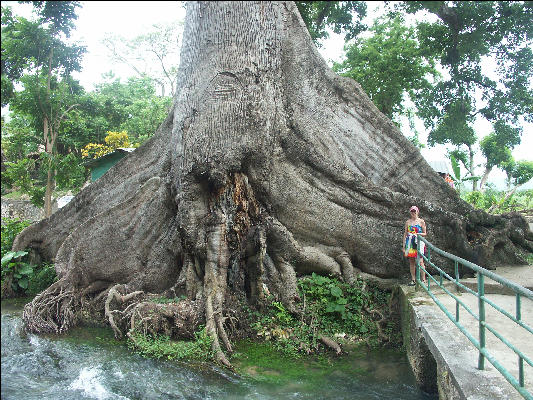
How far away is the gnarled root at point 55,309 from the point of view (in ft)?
16.9

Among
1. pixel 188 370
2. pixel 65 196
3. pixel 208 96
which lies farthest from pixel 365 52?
pixel 188 370

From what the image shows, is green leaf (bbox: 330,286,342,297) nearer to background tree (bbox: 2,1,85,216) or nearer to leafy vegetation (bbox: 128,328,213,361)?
leafy vegetation (bbox: 128,328,213,361)

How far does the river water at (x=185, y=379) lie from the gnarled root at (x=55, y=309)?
1.46 ft

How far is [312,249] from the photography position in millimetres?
5824

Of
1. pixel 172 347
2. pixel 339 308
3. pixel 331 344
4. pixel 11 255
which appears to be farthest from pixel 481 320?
pixel 11 255

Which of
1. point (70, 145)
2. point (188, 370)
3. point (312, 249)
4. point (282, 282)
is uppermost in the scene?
point (70, 145)

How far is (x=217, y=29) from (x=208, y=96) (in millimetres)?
766

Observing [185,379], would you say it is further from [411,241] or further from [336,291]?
[411,241]

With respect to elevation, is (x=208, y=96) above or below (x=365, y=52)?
below

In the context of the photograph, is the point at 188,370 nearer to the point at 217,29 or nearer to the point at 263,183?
the point at 263,183

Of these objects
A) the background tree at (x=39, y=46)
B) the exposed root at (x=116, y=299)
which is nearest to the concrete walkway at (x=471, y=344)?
the background tree at (x=39, y=46)

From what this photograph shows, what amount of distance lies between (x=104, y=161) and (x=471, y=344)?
516 inches

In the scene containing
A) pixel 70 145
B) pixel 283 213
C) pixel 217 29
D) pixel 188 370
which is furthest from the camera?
pixel 70 145

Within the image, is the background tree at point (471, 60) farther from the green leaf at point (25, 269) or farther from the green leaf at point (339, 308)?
the green leaf at point (25, 269)
